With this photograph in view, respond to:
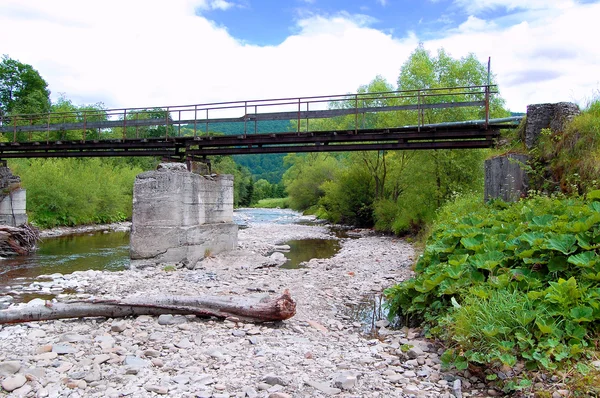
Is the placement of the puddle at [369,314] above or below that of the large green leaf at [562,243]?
below

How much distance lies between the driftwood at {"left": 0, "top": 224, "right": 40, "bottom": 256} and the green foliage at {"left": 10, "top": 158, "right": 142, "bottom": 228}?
13710 mm

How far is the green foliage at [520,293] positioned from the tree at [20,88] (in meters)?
56.0

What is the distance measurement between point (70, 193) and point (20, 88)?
30.9m

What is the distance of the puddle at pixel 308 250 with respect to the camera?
1667 cm

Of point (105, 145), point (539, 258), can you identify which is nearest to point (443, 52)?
point (105, 145)

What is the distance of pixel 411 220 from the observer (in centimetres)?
2427

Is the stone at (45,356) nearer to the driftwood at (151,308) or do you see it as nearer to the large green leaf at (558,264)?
the driftwood at (151,308)

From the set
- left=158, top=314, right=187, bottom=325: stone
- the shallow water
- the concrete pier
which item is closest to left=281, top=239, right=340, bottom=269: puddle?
the shallow water

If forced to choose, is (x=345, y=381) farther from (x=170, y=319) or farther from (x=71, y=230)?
(x=71, y=230)

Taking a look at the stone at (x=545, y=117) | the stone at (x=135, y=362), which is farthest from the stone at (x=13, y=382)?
the stone at (x=545, y=117)

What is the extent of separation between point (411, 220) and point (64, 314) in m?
20.2

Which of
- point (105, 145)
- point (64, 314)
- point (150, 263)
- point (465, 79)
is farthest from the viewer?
point (465, 79)

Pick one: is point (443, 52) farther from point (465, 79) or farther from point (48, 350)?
point (48, 350)

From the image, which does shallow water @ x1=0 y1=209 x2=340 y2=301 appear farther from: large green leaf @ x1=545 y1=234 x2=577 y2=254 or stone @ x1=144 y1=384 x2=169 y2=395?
large green leaf @ x1=545 y1=234 x2=577 y2=254
